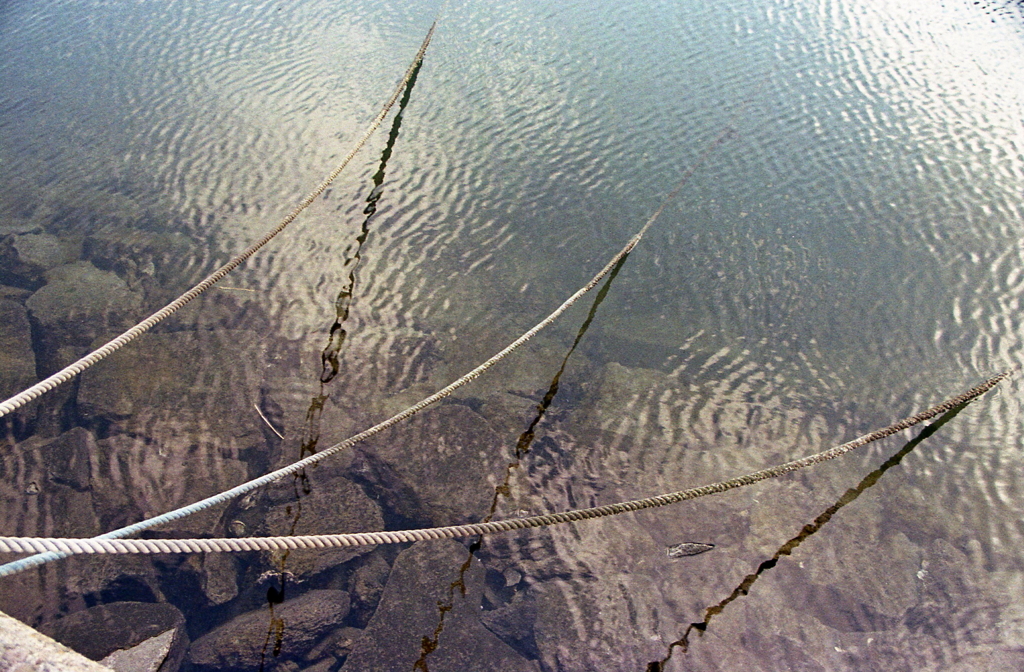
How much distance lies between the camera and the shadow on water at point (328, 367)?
3.76 m

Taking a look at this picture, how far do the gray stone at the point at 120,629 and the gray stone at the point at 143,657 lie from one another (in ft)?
0.05

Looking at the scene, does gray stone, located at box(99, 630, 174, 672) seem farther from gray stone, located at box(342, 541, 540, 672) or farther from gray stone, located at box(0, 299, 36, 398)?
gray stone, located at box(0, 299, 36, 398)

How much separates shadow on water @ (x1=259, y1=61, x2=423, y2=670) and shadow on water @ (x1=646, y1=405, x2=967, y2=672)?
77.4 inches

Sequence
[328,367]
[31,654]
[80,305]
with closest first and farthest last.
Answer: [31,654], [328,367], [80,305]

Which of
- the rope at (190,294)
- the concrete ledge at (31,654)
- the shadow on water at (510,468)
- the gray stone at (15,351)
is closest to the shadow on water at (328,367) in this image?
the rope at (190,294)

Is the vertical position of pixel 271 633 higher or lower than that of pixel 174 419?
lower

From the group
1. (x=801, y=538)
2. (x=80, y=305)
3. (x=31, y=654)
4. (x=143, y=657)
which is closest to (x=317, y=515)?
(x=143, y=657)

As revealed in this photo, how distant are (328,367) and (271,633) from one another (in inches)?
78.9

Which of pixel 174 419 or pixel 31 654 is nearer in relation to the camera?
pixel 31 654

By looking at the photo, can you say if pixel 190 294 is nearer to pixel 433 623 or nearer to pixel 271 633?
pixel 271 633

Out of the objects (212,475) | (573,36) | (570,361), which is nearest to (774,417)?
(570,361)

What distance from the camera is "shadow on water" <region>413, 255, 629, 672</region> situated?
3.74m

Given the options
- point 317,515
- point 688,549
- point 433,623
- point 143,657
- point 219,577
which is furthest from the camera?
point 317,515

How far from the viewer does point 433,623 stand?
12.5ft
